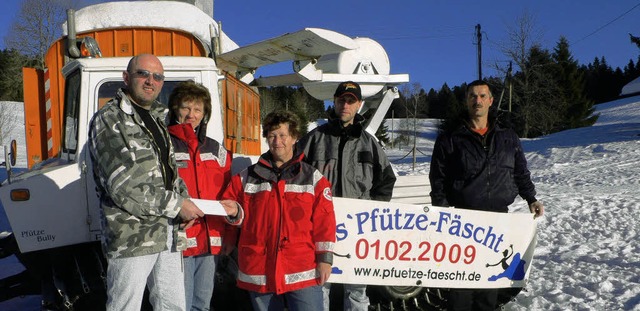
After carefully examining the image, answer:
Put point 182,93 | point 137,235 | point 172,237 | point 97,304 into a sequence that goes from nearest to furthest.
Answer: point 137,235 → point 172,237 → point 182,93 → point 97,304

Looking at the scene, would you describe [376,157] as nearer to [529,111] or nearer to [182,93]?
[182,93]

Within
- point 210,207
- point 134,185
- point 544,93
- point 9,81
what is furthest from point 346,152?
point 9,81

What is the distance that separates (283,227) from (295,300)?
453 millimetres

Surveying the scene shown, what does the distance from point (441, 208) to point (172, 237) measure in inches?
82.5

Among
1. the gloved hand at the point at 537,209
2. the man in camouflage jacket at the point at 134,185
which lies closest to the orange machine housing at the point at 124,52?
the man in camouflage jacket at the point at 134,185

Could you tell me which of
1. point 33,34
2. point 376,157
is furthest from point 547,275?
point 33,34

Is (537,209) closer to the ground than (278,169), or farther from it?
closer to the ground

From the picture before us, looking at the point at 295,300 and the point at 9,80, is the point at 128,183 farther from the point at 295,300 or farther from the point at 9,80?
the point at 9,80

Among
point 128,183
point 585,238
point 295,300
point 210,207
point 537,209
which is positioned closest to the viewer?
point 128,183

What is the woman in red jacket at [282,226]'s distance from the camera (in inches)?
112

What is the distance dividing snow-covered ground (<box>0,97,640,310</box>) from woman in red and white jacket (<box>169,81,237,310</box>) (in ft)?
10.1

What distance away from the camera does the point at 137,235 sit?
254cm

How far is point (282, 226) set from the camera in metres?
2.84

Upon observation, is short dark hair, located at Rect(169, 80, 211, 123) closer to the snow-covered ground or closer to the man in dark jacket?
the man in dark jacket
